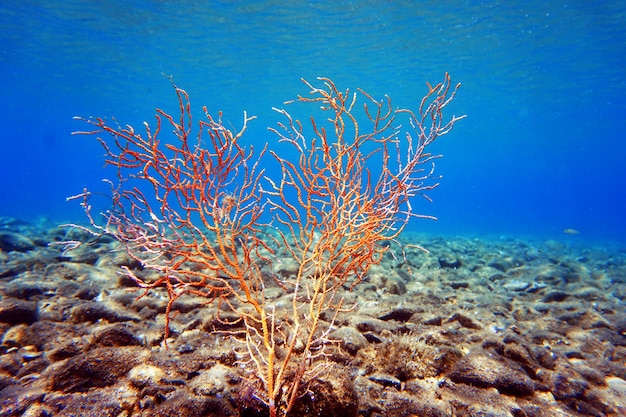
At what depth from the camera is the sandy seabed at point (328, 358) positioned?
9.35ft

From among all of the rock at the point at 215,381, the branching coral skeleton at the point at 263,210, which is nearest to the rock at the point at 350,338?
the branching coral skeleton at the point at 263,210

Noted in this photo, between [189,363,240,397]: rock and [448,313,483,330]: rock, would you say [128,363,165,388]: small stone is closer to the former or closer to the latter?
[189,363,240,397]: rock

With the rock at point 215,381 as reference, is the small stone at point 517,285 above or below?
above

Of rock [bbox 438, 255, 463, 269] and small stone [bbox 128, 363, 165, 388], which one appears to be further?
rock [bbox 438, 255, 463, 269]

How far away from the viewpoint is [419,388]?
3320 millimetres

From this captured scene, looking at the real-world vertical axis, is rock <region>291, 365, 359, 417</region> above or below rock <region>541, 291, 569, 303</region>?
below

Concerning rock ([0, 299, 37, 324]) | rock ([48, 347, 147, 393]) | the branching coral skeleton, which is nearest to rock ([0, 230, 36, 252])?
rock ([0, 299, 37, 324])

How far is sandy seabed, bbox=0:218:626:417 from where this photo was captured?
285 centimetres

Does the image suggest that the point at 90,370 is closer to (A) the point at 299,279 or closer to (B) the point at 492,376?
(A) the point at 299,279

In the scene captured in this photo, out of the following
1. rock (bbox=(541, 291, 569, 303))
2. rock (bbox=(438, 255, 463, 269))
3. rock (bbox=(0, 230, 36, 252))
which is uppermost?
rock (bbox=(438, 255, 463, 269))

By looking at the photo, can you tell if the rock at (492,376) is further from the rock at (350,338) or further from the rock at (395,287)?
the rock at (395,287)

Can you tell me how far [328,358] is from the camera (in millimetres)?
3600

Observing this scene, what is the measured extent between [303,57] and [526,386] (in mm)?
27952

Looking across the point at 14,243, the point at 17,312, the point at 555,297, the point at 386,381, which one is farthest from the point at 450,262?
the point at 14,243
